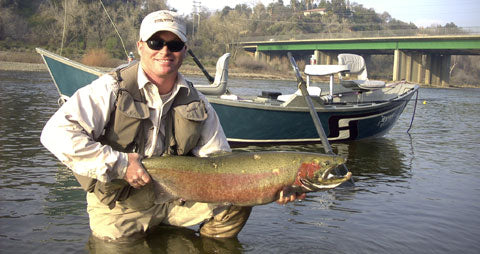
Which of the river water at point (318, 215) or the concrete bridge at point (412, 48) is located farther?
the concrete bridge at point (412, 48)

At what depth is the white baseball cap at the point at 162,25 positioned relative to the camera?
354 cm

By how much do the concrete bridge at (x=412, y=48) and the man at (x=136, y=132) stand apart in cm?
4762

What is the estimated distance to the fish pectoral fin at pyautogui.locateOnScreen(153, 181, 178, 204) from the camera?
357cm

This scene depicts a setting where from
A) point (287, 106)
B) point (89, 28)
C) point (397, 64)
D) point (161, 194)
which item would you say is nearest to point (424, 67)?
point (397, 64)

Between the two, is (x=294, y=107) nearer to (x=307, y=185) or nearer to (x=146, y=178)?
(x=307, y=185)

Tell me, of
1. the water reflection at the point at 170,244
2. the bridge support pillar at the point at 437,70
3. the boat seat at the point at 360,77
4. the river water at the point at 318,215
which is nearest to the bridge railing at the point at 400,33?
the bridge support pillar at the point at 437,70

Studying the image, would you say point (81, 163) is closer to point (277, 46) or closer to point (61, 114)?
point (61, 114)

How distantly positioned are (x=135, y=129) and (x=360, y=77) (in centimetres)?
1063

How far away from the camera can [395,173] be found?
28.2ft

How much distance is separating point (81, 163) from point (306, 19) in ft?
377

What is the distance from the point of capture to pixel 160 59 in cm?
362

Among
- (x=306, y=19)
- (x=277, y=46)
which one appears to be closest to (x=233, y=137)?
(x=277, y=46)

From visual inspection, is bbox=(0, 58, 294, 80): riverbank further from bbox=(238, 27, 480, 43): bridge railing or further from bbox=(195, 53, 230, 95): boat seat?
bbox=(195, 53, 230, 95): boat seat

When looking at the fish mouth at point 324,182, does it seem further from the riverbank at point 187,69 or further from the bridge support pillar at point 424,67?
the bridge support pillar at point 424,67
